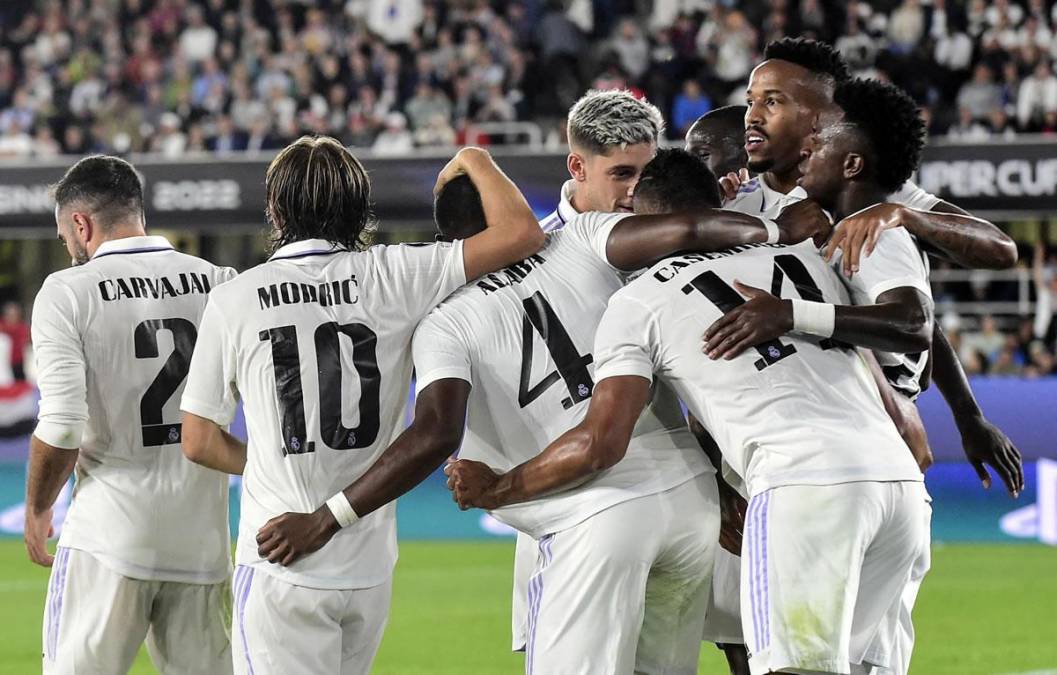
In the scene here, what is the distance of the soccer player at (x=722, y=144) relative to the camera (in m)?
5.66

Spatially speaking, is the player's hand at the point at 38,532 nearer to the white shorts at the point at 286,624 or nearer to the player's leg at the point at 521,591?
the white shorts at the point at 286,624

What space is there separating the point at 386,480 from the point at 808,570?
1174 mm

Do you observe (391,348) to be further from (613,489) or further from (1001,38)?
(1001,38)

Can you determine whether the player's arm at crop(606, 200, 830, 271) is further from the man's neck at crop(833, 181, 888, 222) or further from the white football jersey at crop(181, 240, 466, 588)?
the white football jersey at crop(181, 240, 466, 588)

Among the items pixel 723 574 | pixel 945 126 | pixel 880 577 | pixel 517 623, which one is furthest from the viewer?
pixel 945 126

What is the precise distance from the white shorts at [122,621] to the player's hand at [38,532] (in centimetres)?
11

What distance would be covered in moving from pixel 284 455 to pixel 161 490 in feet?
3.03

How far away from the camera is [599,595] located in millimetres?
3977

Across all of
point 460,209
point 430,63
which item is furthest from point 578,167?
point 430,63

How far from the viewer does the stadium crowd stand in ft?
58.2

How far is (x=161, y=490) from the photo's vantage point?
4.75 metres

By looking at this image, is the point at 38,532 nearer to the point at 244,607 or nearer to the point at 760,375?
the point at 244,607

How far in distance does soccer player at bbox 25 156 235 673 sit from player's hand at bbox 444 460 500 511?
1.14m

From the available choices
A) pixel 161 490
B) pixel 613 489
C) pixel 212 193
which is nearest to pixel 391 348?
pixel 613 489
